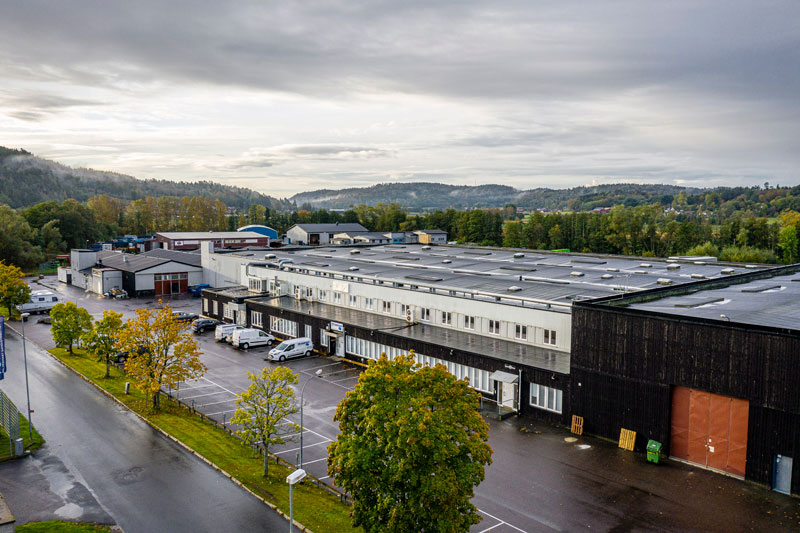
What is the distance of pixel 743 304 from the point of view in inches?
1111

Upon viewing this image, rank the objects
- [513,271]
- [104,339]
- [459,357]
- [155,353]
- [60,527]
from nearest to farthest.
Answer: [60,527] < [155,353] < [459,357] < [104,339] < [513,271]

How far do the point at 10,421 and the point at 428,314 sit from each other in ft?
80.8

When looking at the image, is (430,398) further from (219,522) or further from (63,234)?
(63,234)

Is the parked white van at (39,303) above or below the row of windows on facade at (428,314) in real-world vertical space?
below

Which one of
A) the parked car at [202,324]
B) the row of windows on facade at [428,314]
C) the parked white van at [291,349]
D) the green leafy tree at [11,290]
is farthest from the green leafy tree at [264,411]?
the green leafy tree at [11,290]

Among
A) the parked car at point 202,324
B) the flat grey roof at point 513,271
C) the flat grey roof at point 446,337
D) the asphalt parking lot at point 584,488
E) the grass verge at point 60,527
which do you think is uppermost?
the flat grey roof at point 513,271

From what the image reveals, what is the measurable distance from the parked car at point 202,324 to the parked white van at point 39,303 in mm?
19194

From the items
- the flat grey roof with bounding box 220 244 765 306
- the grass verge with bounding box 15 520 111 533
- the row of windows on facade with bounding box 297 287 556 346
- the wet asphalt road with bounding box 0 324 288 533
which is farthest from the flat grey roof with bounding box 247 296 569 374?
the grass verge with bounding box 15 520 111 533

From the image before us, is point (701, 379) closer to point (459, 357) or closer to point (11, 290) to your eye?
point (459, 357)

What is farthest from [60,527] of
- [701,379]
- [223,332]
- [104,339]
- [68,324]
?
A: [223,332]

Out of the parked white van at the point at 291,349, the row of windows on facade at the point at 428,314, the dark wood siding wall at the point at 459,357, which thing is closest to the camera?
the dark wood siding wall at the point at 459,357

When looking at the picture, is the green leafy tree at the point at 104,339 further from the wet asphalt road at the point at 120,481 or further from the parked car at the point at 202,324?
the parked car at the point at 202,324

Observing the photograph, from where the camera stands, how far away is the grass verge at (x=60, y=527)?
1772cm

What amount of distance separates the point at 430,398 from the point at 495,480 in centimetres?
830
